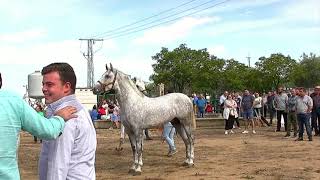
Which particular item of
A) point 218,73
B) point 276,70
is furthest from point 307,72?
point 218,73

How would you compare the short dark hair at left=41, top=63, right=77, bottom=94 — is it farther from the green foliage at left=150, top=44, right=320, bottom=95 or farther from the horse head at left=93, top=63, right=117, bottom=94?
the green foliage at left=150, top=44, right=320, bottom=95

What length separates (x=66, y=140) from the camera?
10.3ft

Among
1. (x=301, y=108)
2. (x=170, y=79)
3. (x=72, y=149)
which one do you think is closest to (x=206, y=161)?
(x=301, y=108)

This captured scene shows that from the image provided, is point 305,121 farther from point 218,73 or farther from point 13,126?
point 218,73

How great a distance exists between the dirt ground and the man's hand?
7.35 m

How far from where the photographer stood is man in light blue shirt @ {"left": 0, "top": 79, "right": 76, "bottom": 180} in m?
2.93

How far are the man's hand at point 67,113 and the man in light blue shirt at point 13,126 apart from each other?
5.2 inches

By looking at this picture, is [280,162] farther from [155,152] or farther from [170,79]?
[170,79]

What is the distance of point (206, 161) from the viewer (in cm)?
1292

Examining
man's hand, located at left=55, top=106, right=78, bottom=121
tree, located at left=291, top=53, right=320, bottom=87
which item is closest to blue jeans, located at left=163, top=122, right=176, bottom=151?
man's hand, located at left=55, top=106, right=78, bottom=121

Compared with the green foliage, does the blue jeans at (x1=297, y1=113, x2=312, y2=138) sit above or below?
below

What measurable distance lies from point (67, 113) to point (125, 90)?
7.79 m

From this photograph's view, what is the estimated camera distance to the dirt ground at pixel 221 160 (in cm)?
1071

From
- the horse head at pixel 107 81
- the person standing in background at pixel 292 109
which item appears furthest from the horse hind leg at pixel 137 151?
the person standing in background at pixel 292 109
